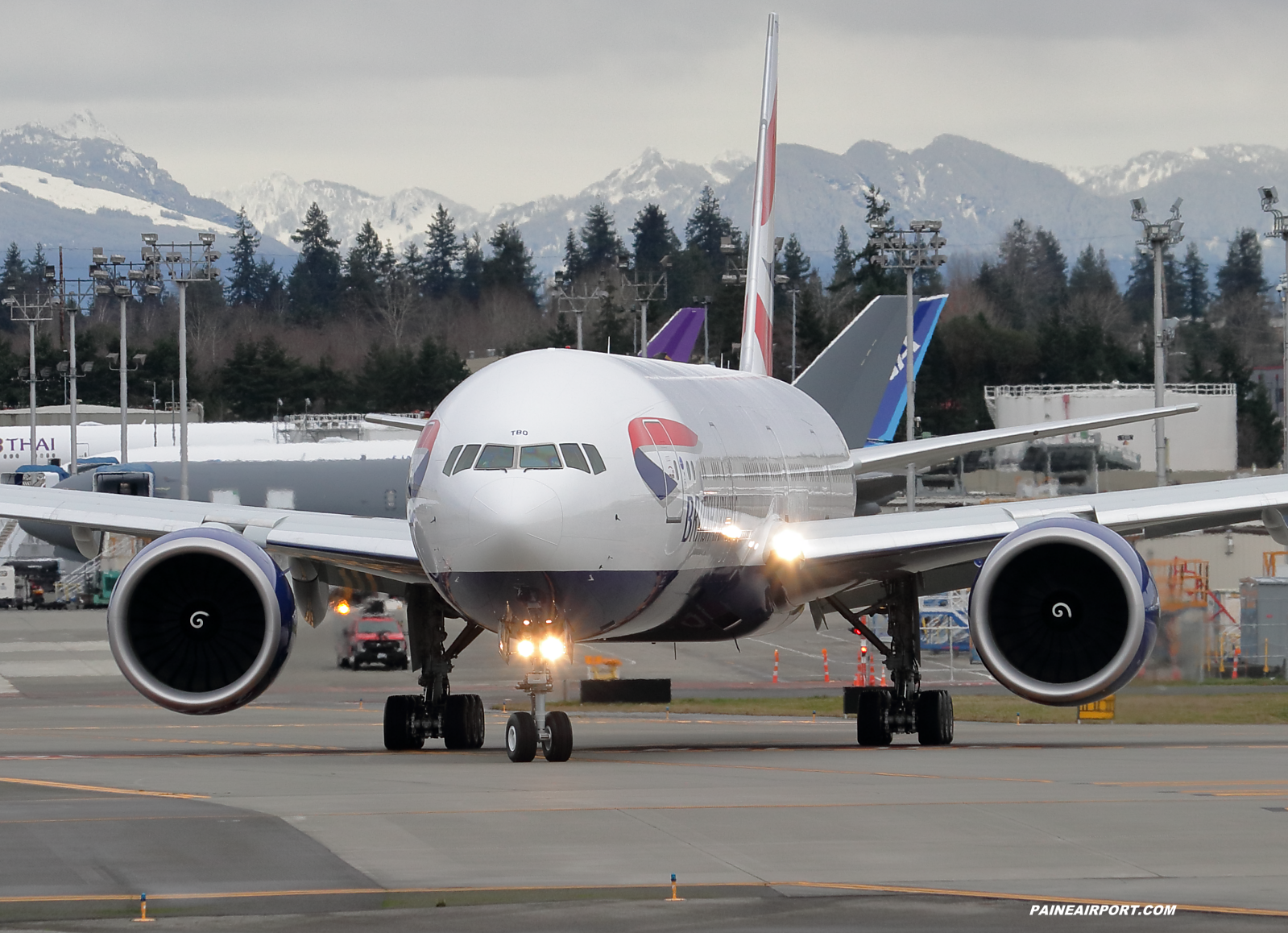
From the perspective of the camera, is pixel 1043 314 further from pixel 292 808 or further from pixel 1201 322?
pixel 292 808

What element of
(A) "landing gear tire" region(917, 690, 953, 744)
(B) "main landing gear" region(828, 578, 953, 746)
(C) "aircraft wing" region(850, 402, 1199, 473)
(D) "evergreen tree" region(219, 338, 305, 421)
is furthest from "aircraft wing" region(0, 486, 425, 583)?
(D) "evergreen tree" region(219, 338, 305, 421)

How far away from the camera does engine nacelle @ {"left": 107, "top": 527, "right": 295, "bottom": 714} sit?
2084 centimetres

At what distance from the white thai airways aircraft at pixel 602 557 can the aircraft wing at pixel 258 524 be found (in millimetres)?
39

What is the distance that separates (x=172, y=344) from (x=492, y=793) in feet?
419

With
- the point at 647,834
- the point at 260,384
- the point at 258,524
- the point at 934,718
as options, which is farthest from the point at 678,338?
the point at 260,384

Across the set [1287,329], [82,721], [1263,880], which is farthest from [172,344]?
[1263,880]

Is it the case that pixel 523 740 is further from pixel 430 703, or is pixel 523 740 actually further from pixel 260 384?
pixel 260 384

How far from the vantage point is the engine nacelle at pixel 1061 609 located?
19797 mm

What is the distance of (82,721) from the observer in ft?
105

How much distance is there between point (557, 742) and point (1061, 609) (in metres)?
5.27

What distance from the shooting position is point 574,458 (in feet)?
64.3

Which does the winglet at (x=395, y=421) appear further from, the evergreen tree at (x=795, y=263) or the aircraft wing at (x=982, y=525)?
the evergreen tree at (x=795, y=263)

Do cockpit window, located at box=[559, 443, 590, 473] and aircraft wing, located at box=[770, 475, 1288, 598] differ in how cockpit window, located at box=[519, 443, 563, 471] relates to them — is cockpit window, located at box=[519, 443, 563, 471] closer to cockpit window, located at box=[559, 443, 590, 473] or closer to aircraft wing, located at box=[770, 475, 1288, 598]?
cockpit window, located at box=[559, 443, 590, 473]

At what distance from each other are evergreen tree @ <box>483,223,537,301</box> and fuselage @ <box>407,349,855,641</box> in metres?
169
